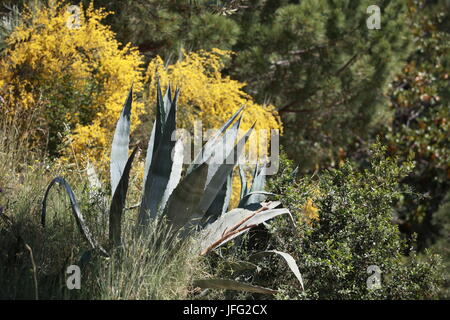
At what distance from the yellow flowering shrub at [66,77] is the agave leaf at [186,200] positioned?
2.19 meters

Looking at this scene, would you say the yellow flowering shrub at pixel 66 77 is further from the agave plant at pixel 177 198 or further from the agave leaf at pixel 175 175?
the agave plant at pixel 177 198

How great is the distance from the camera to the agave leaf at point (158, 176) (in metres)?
4.09

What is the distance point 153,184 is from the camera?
413 centimetres

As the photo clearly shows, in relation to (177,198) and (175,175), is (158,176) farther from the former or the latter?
(175,175)

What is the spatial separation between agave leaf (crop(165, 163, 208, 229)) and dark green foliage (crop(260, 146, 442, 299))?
0.64 m

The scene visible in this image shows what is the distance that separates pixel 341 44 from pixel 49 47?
4194 millimetres

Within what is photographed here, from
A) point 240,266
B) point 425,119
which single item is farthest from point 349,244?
point 425,119

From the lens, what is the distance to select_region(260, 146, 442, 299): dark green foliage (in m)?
4.14

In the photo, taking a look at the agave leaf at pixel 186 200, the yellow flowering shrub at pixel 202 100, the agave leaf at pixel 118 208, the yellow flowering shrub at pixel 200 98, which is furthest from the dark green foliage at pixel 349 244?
the yellow flowering shrub at pixel 200 98

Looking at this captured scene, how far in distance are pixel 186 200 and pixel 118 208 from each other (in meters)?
0.42
